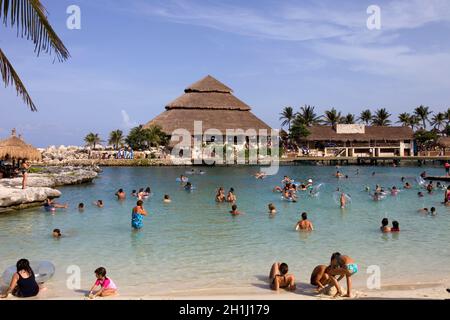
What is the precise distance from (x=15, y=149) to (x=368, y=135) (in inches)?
2407

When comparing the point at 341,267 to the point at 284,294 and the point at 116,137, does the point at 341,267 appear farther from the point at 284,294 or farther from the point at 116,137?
the point at 116,137

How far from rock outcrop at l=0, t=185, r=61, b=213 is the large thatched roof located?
2359 inches

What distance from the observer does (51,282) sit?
9508 mm

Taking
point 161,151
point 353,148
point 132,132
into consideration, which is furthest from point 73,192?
point 353,148

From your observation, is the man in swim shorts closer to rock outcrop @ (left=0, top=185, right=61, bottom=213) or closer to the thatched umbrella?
rock outcrop @ (left=0, top=185, right=61, bottom=213)

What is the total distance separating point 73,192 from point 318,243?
72.3 feet

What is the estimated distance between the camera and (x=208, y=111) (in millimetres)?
74188

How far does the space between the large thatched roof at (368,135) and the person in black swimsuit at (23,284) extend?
71304mm

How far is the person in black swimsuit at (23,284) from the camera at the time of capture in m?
8.41

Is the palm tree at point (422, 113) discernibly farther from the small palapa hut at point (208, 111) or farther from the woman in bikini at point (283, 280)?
the woman in bikini at point (283, 280)

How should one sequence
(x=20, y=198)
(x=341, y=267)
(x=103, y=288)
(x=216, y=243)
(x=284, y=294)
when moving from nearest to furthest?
(x=103, y=288), (x=284, y=294), (x=341, y=267), (x=216, y=243), (x=20, y=198)

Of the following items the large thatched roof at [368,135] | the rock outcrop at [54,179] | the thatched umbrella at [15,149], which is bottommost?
the rock outcrop at [54,179]
